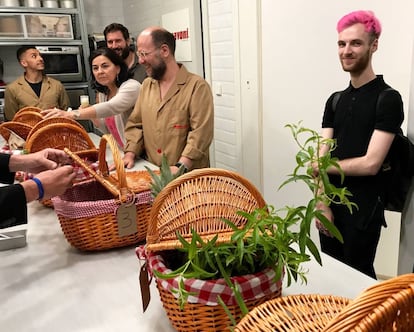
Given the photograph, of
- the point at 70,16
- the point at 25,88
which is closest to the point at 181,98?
the point at 25,88

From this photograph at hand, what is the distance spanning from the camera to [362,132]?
1.71 m

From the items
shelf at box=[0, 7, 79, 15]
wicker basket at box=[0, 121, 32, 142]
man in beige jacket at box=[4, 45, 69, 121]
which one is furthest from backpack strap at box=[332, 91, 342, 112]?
shelf at box=[0, 7, 79, 15]

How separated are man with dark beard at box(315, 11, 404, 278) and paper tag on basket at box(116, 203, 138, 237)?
83cm

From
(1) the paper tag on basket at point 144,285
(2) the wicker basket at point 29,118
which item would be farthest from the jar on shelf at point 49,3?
(1) the paper tag on basket at point 144,285

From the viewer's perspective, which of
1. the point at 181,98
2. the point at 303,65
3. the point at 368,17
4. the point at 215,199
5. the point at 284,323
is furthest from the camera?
the point at 303,65

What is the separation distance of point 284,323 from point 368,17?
56.5 inches

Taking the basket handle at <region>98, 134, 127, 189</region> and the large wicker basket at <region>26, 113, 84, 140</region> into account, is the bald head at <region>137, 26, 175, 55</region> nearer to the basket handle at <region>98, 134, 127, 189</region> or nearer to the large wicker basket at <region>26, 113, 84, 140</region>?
the large wicker basket at <region>26, 113, 84, 140</region>

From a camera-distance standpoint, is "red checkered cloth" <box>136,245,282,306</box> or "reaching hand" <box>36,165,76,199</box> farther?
"reaching hand" <box>36,165,76,199</box>

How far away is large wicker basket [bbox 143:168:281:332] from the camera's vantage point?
2.65ft

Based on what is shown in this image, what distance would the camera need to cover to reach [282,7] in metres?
2.59

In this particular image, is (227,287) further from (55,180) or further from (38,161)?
Answer: (38,161)

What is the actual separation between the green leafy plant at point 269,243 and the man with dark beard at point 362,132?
93 cm

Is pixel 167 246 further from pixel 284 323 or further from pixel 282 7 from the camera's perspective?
pixel 282 7

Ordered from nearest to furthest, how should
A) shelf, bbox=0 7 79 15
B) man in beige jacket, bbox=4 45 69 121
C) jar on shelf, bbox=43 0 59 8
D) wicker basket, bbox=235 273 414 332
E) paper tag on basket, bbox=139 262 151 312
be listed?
wicker basket, bbox=235 273 414 332
paper tag on basket, bbox=139 262 151 312
man in beige jacket, bbox=4 45 69 121
shelf, bbox=0 7 79 15
jar on shelf, bbox=43 0 59 8
